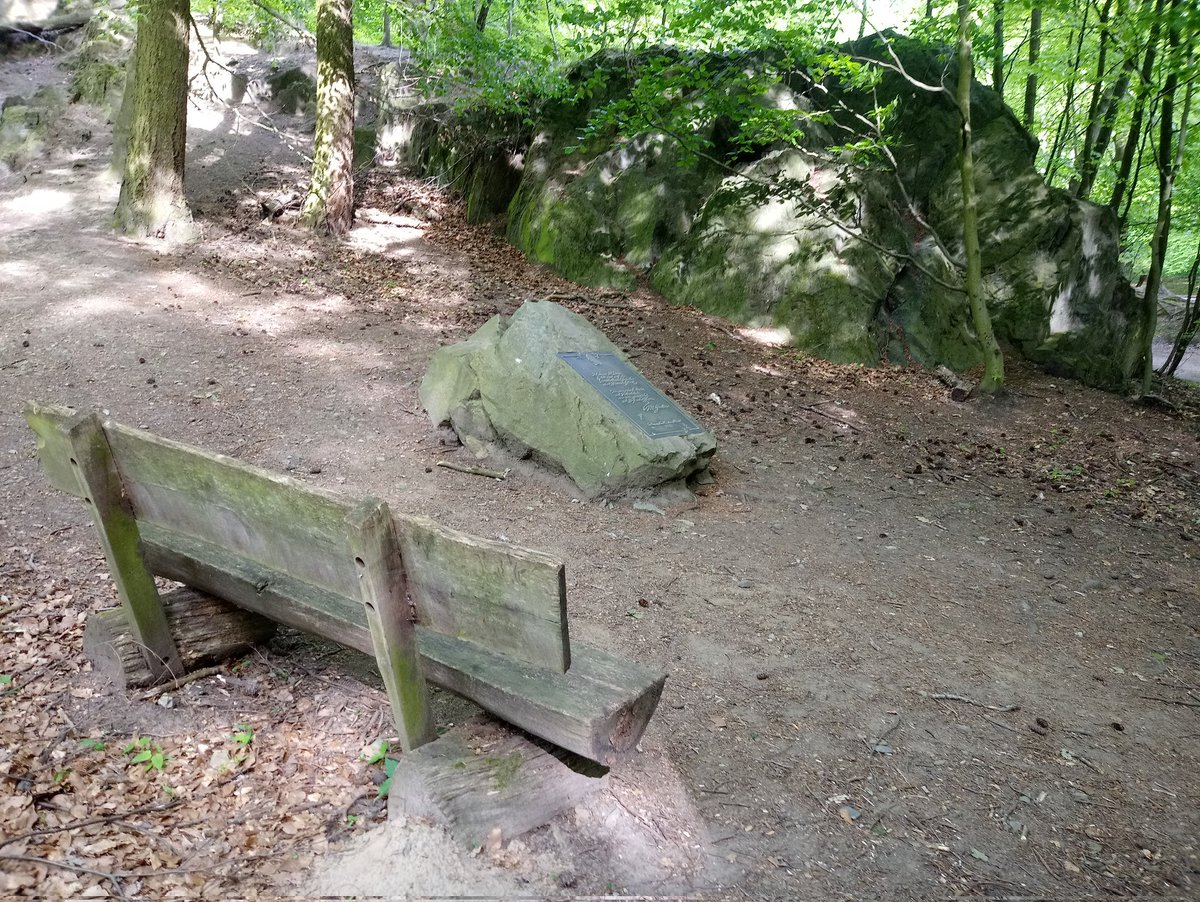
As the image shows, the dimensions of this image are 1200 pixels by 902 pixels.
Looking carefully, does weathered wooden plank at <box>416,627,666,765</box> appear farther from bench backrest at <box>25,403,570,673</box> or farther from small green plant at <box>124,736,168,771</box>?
small green plant at <box>124,736,168,771</box>

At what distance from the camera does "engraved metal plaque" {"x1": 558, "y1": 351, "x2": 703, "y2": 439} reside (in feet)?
20.4

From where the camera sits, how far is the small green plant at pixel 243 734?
329 centimetres

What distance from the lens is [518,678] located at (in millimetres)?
2619

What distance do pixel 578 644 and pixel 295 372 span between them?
19.3ft

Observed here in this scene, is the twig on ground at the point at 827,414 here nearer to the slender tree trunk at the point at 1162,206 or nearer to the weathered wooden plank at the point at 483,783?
the slender tree trunk at the point at 1162,206

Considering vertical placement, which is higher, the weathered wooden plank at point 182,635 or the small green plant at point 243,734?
the weathered wooden plank at point 182,635

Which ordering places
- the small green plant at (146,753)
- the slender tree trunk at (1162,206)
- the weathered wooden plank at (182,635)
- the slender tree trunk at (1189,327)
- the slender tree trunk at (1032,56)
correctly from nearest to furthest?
1. the small green plant at (146,753)
2. the weathered wooden plank at (182,635)
3. the slender tree trunk at (1162,206)
4. the slender tree trunk at (1189,327)
5. the slender tree trunk at (1032,56)

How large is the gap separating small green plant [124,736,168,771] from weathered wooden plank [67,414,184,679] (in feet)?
1.21

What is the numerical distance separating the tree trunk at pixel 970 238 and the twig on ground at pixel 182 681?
30.2 ft

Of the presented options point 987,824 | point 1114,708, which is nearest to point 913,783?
point 987,824

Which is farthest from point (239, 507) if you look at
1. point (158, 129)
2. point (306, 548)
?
point (158, 129)

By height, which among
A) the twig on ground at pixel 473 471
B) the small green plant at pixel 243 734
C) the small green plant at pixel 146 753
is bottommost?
the twig on ground at pixel 473 471

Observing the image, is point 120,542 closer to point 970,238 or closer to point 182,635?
point 182,635

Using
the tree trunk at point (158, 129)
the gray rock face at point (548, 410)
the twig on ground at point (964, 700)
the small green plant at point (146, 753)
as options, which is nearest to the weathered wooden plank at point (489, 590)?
the small green plant at point (146, 753)
